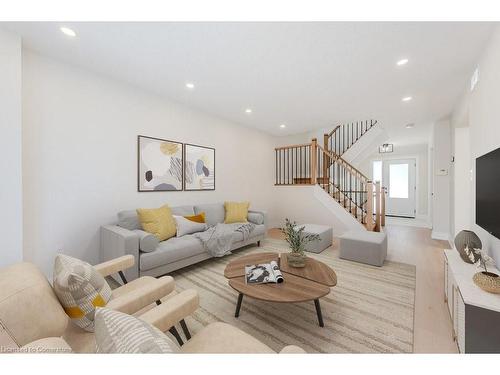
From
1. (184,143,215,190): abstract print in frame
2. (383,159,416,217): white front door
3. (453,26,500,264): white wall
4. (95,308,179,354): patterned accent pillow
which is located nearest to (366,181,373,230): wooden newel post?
(453,26,500,264): white wall

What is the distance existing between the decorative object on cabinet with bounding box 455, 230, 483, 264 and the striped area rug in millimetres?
647

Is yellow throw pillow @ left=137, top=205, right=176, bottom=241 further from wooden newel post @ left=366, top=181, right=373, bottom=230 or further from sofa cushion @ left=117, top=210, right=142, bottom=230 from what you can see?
wooden newel post @ left=366, top=181, right=373, bottom=230

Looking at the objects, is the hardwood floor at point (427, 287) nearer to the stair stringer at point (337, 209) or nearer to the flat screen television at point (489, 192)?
the stair stringer at point (337, 209)

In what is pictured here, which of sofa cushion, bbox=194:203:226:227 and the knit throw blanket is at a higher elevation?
sofa cushion, bbox=194:203:226:227

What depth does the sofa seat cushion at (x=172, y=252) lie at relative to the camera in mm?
2299

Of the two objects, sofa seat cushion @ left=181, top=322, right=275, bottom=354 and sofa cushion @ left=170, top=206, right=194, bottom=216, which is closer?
sofa seat cushion @ left=181, top=322, right=275, bottom=354

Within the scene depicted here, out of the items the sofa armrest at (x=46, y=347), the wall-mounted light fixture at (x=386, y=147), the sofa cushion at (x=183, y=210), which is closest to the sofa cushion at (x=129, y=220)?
the sofa cushion at (x=183, y=210)

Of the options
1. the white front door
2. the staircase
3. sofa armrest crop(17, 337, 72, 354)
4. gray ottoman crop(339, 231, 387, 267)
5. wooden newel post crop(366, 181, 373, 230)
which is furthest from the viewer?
the white front door

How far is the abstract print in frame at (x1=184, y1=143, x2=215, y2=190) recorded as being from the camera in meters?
3.76

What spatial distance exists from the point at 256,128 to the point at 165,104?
2450 mm

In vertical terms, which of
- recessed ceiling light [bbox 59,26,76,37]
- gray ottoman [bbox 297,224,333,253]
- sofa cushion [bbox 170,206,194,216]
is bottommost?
gray ottoman [bbox 297,224,333,253]

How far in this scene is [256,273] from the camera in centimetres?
190

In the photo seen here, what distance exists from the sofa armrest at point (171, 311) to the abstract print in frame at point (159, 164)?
7.94 feet

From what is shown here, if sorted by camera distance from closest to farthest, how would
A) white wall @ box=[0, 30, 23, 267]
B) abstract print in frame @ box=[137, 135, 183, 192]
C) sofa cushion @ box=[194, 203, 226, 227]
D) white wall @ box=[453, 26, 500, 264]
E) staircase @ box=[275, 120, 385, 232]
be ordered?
white wall @ box=[453, 26, 500, 264] → white wall @ box=[0, 30, 23, 267] → abstract print in frame @ box=[137, 135, 183, 192] → sofa cushion @ box=[194, 203, 226, 227] → staircase @ box=[275, 120, 385, 232]
